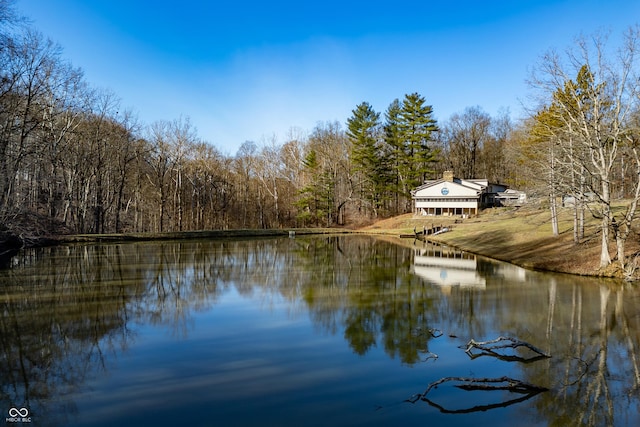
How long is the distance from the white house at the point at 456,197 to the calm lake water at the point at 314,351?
32039mm

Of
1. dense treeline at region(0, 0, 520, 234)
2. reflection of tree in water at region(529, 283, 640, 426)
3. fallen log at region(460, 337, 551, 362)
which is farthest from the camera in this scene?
dense treeline at region(0, 0, 520, 234)

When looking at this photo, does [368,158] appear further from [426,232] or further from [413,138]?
[426,232]

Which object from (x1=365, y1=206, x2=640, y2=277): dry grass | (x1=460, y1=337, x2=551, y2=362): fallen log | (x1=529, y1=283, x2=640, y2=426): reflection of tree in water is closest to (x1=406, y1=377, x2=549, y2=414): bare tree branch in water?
(x1=529, y1=283, x2=640, y2=426): reflection of tree in water

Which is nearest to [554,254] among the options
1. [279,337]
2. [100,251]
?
[279,337]

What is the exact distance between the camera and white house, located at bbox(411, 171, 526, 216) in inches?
1921

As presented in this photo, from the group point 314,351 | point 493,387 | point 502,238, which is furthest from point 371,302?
point 502,238

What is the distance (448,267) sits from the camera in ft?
72.3

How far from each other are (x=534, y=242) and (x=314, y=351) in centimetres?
2143

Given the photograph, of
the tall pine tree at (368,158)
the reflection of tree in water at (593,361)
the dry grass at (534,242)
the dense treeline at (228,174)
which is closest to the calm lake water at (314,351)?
the reflection of tree in water at (593,361)

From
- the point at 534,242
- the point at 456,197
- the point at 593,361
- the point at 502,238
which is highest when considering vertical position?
the point at 456,197

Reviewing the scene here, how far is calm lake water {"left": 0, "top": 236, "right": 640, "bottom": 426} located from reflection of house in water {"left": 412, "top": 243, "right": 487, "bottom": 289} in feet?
1.18

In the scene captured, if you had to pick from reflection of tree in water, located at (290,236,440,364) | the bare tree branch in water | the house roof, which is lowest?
the bare tree branch in water

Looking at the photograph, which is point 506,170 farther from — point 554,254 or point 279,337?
point 279,337

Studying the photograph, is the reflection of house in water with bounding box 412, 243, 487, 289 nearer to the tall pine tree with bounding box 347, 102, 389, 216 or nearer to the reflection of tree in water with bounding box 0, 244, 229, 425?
the reflection of tree in water with bounding box 0, 244, 229, 425
